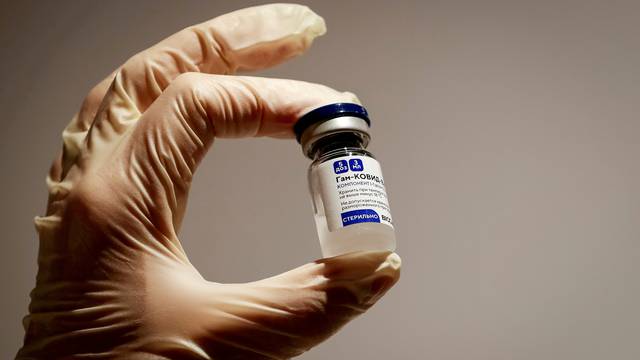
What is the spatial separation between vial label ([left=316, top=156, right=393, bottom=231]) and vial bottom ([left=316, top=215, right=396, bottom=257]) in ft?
0.05

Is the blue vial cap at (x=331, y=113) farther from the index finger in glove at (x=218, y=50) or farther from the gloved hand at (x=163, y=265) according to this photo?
the index finger in glove at (x=218, y=50)

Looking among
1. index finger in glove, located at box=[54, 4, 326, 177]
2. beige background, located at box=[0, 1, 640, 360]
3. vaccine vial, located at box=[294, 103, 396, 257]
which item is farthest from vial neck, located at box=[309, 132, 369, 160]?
beige background, located at box=[0, 1, 640, 360]

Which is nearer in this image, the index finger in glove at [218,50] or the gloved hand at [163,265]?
the gloved hand at [163,265]

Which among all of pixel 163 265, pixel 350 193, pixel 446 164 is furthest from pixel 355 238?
pixel 446 164

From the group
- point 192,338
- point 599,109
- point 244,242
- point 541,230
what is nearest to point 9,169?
point 244,242

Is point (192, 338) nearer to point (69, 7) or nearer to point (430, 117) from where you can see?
point (430, 117)

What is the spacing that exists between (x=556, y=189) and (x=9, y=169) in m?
1.12

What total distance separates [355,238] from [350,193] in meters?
0.06

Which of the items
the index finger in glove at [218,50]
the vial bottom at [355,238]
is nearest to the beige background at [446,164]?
the index finger in glove at [218,50]

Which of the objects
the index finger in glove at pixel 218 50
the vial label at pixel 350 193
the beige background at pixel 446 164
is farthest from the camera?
the beige background at pixel 446 164

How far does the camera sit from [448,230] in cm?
107

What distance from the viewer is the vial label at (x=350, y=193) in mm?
572

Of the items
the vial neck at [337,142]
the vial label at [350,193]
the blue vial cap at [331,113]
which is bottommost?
the vial label at [350,193]

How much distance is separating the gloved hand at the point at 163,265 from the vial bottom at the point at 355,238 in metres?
0.01
